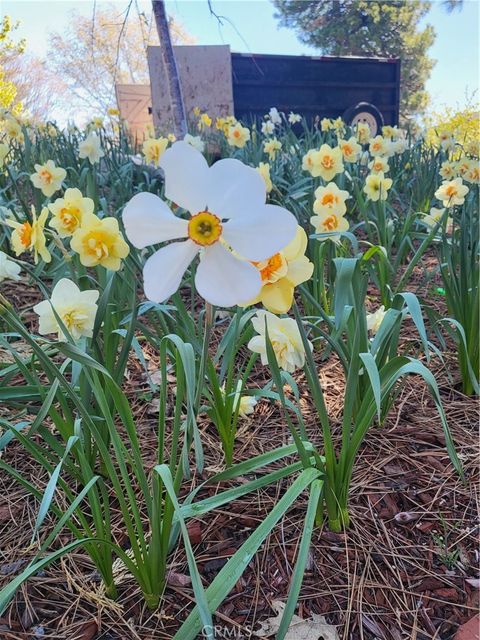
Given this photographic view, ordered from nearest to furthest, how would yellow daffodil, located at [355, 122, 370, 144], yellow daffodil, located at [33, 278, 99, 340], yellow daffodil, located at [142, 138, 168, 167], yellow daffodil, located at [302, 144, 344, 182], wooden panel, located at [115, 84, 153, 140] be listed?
yellow daffodil, located at [33, 278, 99, 340] < yellow daffodil, located at [302, 144, 344, 182] < yellow daffodil, located at [142, 138, 168, 167] < yellow daffodil, located at [355, 122, 370, 144] < wooden panel, located at [115, 84, 153, 140]

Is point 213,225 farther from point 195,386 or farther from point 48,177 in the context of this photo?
point 48,177

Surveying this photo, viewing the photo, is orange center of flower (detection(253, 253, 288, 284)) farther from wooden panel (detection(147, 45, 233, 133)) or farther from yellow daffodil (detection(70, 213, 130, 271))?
wooden panel (detection(147, 45, 233, 133))

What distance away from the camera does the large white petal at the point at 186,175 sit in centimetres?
58

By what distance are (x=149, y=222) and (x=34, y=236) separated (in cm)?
51

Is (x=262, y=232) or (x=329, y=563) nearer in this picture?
(x=262, y=232)

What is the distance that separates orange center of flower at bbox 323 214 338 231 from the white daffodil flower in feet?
3.24

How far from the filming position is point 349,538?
3.12 feet

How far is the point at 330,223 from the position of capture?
1521mm

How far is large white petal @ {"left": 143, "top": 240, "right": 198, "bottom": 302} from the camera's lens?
0.59m

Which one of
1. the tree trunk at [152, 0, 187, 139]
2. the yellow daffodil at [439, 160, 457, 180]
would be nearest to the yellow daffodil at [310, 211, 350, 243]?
the yellow daffodil at [439, 160, 457, 180]

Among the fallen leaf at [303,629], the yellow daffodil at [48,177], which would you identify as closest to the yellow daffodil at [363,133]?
the yellow daffodil at [48,177]

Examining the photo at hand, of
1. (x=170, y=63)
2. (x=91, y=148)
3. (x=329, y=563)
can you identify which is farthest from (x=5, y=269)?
(x=170, y=63)

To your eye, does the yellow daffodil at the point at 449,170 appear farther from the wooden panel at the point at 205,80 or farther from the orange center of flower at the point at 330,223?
the wooden panel at the point at 205,80

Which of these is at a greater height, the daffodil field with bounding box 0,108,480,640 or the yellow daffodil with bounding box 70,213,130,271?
the yellow daffodil with bounding box 70,213,130,271
